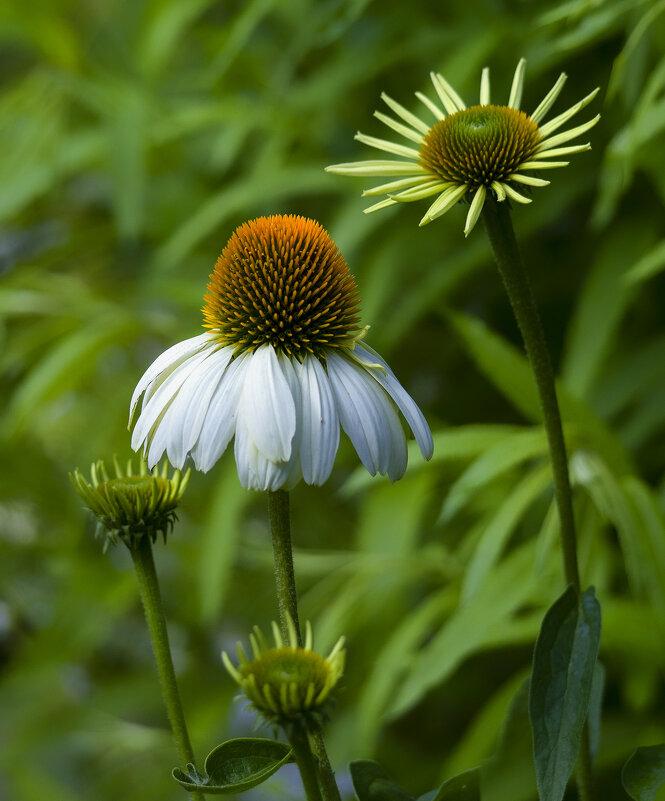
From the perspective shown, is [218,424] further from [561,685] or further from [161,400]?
[561,685]

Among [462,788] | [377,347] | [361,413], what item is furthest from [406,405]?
[377,347]

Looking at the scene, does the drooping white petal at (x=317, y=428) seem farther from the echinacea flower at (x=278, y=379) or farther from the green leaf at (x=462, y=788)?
the green leaf at (x=462, y=788)

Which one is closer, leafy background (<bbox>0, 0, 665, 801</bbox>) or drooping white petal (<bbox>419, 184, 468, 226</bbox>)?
drooping white petal (<bbox>419, 184, 468, 226</bbox>)

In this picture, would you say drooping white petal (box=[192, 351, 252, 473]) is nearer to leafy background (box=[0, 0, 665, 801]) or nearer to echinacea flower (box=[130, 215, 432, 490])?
echinacea flower (box=[130, 215, 432, 490])

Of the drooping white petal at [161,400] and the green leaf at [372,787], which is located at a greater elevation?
the drooping white petal at [161,400]

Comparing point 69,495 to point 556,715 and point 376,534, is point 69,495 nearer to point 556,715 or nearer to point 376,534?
point 376,534

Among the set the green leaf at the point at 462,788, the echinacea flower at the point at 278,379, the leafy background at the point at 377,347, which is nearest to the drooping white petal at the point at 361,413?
the echinacea flower at the point at 278,379

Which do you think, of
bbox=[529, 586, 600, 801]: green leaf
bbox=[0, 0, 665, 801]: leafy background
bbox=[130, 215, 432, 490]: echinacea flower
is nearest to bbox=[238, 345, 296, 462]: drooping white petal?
bbox=[130, 215, 432, 490]: echinacea flower
